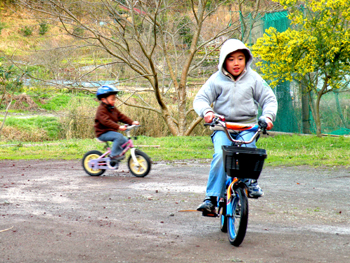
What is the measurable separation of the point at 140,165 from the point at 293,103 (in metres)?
9.55

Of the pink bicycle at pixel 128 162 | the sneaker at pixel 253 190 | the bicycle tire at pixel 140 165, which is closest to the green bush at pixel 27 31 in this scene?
the pink bicycle at pixel 128 162

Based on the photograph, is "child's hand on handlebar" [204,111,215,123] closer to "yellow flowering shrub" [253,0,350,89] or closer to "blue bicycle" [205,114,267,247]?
"blue bicycle" [205,114,267,247]

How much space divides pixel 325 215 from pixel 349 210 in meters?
0.46

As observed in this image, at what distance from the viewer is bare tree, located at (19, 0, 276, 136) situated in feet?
59.6

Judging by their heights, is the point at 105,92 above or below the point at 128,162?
above

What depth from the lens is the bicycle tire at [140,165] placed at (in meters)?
9.02

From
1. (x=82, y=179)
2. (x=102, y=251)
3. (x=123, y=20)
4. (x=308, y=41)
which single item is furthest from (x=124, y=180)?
(x=123, y=20)

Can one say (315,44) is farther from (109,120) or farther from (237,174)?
(237,174)

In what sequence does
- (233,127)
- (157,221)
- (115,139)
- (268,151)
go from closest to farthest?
(233,127) → (157,221) → (115,139) → (268,151)

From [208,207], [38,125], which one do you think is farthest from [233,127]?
[38,125]

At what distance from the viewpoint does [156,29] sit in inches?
830

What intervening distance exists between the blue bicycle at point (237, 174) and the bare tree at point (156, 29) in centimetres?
1336

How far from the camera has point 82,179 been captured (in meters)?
8.83

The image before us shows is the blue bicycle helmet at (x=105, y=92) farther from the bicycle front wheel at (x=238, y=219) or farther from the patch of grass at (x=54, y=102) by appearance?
the patch of grass at (x=54, y=102)
